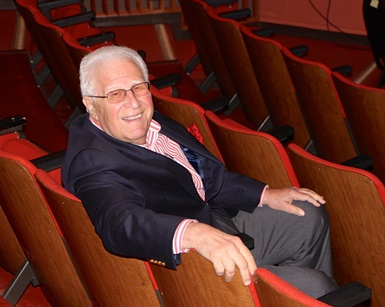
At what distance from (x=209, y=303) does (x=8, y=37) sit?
330cm

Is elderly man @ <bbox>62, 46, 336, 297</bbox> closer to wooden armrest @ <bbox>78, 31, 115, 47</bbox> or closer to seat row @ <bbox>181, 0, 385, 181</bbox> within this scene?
seat row @ <bbox>181, 0, 385, 181</bbox>

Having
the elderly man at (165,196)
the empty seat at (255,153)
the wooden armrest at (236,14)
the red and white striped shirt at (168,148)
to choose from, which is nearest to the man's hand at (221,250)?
the elderly man at (165,196)

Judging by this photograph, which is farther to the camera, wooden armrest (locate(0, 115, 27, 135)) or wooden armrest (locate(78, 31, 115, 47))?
wooden armrest (locate(78, 31, 115, 47))

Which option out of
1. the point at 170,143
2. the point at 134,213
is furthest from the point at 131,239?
the point at 170,143

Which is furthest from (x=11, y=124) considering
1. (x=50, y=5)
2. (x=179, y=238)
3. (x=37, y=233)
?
(x=50, y=5)

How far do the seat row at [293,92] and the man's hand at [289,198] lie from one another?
0.48 meters

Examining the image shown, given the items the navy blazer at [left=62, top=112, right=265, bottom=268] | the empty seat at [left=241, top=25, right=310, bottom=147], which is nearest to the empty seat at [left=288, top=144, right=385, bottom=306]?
the navy blazer at [left=62, top=112, right=265, bottom=268]

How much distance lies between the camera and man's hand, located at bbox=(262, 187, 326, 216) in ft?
5.44

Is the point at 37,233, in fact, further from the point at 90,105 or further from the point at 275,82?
the point at 275,82

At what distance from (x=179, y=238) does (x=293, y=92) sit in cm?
134

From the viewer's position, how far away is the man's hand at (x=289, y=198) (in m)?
1.66

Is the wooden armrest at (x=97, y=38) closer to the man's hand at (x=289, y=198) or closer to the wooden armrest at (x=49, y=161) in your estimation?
the wooden armrest at (x=49, y=161)

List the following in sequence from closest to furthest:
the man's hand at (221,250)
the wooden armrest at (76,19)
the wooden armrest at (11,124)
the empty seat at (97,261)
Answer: the man's hand at (221,250)
the empty seat at (97,261)
the wooden armrest at (11,124)
the wooden armrest at (76,19)

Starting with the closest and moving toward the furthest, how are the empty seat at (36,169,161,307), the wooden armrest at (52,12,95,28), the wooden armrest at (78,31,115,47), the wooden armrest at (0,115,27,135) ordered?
the empty seat at (36,169,161,307) → the wooden armrest at (0,115,27,135) → the wooden armrest at (78,31,115,47) → the wooden armrest at (52,12,95,28)
